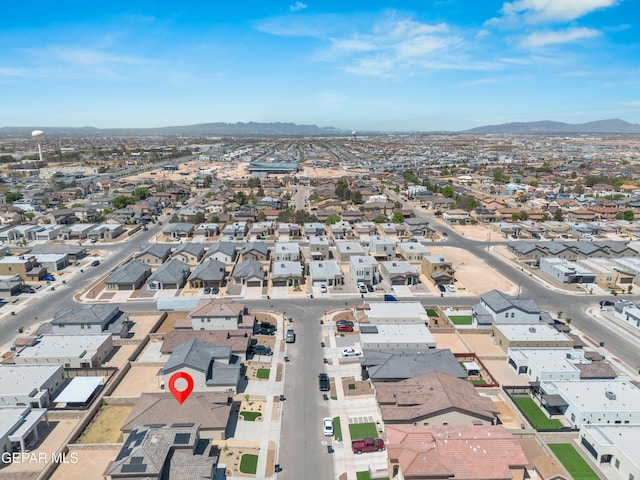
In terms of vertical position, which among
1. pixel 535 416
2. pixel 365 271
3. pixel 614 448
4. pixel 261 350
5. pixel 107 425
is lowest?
pixel 535 416

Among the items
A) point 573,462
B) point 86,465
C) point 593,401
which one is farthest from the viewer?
point 593,401

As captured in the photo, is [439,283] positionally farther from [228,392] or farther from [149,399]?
[149,399]

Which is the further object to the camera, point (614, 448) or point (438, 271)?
Answer: point (438, 271)

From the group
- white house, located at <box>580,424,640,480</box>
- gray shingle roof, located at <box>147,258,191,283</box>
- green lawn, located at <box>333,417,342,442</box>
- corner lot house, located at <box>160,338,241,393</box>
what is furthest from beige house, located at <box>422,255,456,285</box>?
gray shingle roof, located at <box>147,258,191,283</box>

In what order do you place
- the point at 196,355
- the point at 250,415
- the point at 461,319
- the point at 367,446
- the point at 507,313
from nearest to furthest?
the point at 367,446 → the point at 250,415 → the point at 196,355 → the point at 507,313 → the point at 461,319

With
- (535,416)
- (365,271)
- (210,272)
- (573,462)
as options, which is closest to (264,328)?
(210,272)

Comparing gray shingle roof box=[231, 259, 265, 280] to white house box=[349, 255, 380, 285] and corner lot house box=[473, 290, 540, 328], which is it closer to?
white house box=[349, 255, 380, 285]

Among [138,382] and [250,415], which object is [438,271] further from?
[138,382]

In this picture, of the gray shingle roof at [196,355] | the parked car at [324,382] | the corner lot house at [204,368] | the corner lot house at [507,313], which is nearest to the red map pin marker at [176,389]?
the corner lot house at [204,368]

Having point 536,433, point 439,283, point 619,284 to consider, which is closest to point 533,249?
point 619,284
